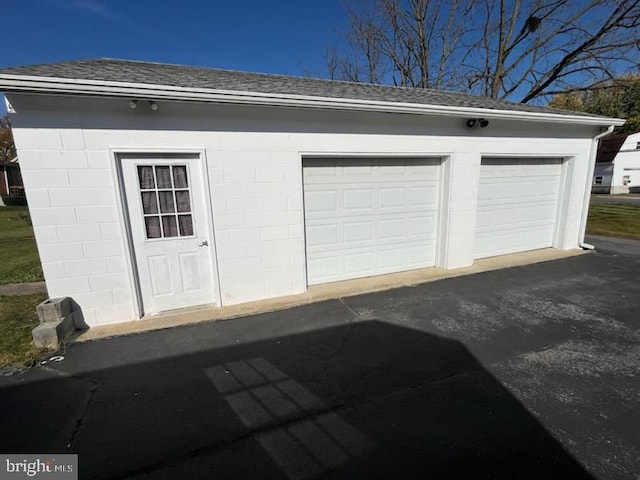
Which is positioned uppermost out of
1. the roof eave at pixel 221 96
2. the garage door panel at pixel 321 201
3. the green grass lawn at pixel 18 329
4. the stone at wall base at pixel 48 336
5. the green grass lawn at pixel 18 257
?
the roof eave at pixel 221 96

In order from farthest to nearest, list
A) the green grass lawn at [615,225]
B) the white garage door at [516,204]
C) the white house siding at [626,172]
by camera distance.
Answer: the white house siding at [626,172] → the green grass lawn at [615,225] → the white garage door at [516,204]

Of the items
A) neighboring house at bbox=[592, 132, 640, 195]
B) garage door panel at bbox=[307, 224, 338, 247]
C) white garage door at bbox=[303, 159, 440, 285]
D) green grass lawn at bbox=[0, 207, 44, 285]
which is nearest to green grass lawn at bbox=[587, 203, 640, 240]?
white garage door at bbox=[303, 159, 440, 285]

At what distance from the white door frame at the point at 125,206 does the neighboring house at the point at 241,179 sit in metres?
0.02

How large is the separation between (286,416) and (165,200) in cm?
323

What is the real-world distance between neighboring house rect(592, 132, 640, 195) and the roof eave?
33.9 meters

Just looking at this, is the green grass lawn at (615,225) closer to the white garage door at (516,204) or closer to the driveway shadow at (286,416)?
the white garage door at (516,204)

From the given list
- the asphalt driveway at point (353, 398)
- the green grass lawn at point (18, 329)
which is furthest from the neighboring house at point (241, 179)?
the asphalt driveway at point (353, 398)

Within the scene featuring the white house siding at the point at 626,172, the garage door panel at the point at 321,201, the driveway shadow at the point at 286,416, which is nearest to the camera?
the driveway shadow at the point at 286,416

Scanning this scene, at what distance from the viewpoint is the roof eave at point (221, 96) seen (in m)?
3.33

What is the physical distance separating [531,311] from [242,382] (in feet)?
13.1

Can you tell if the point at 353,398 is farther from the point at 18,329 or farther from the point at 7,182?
the point at 7,182

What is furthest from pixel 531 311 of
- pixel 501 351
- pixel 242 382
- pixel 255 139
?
pixel 255 139

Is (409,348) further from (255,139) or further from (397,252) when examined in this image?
(255,139)

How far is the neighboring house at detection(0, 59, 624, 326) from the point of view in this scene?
12.3ft
